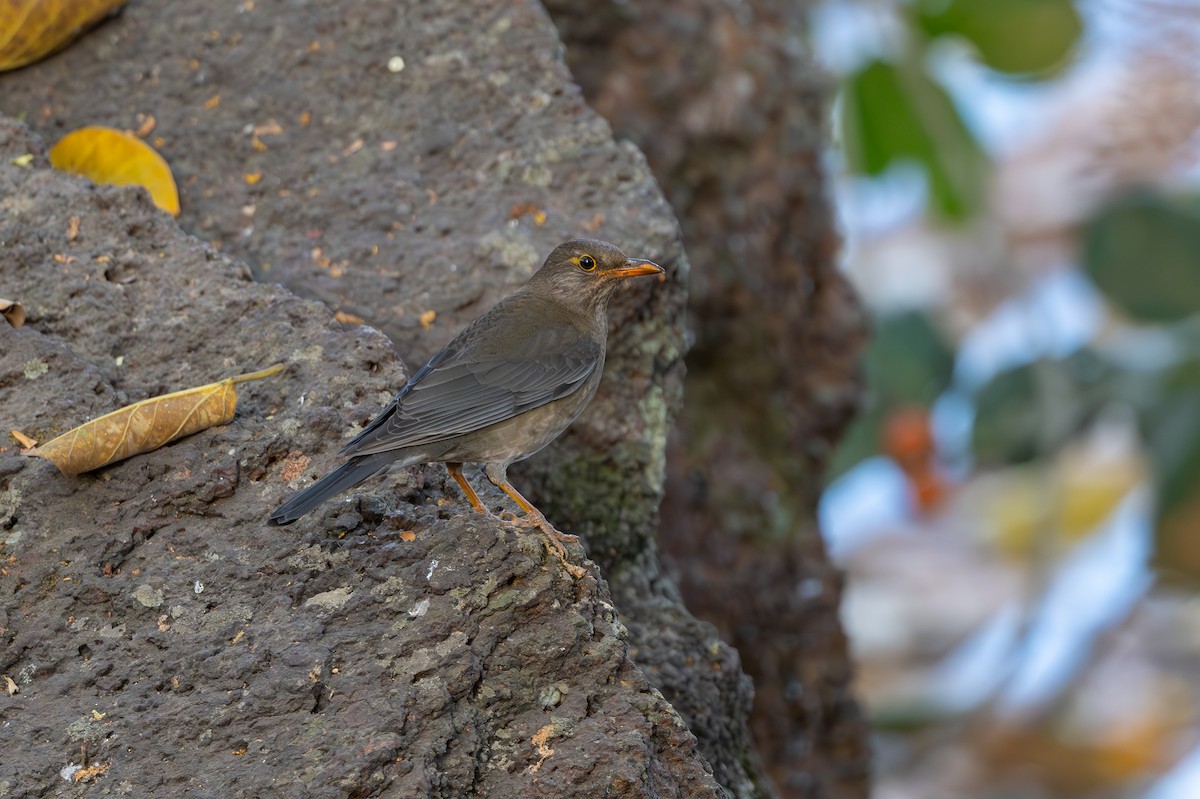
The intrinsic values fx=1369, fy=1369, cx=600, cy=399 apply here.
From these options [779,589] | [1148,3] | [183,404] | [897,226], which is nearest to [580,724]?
[183,404]

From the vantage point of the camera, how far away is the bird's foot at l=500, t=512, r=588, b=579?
2889mm

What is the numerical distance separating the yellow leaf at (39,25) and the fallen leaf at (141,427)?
4.97 feet

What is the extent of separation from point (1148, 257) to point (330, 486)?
4534 mm

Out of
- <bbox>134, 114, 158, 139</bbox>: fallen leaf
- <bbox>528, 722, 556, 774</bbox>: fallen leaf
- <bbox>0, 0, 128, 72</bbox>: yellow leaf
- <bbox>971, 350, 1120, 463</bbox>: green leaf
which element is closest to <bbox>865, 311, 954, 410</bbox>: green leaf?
<bbox>971, 350, 1120, 463</bbox>: green leaf

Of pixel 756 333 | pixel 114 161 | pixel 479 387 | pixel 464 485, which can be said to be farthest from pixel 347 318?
A: pixel 756 333

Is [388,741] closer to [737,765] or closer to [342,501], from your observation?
[342,501]

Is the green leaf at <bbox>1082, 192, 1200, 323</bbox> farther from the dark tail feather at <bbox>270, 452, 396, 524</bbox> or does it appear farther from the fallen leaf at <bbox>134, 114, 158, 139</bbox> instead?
the dark tail feather at <bbox>270, 452, 396, 524</bbox>

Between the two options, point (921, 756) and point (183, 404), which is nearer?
point (183, 404)

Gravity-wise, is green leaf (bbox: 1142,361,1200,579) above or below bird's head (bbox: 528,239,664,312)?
below

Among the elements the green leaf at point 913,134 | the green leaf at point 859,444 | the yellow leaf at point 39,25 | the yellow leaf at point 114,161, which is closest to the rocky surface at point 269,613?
the yellow leaf at point 114,161

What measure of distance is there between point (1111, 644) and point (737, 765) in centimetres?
444

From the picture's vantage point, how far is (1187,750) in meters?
7.72

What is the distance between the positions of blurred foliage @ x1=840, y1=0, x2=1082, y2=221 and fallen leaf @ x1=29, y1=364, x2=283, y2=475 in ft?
13.8

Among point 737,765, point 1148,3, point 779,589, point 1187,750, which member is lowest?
point 1187,750
